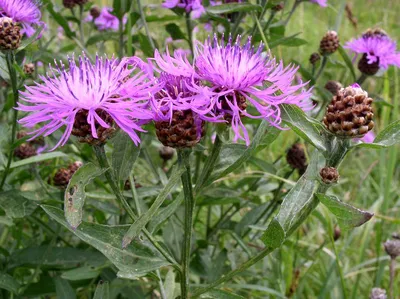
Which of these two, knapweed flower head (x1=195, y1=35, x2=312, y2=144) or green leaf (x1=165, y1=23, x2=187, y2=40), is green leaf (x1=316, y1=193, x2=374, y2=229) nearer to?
knapweed flower head (x1=195, y1=35, x2=312, y2=144)

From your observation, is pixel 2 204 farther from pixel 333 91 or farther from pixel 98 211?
pixel 333 91

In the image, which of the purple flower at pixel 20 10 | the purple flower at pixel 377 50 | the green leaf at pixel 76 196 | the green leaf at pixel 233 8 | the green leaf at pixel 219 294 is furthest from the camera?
the purple flower at pixel 377 50

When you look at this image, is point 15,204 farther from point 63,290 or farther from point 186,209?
point 186,209

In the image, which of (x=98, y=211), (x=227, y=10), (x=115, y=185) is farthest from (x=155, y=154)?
(x=115, y=185)

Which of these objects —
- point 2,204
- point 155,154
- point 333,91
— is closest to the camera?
point 2,204

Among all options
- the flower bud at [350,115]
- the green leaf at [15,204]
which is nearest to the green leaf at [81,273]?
the green leaf at [15,204]

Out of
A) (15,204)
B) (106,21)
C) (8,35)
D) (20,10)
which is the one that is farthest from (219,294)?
(106,21)

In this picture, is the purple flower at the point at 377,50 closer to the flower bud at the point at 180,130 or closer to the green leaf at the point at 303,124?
the green leaf at the point at 303,124
